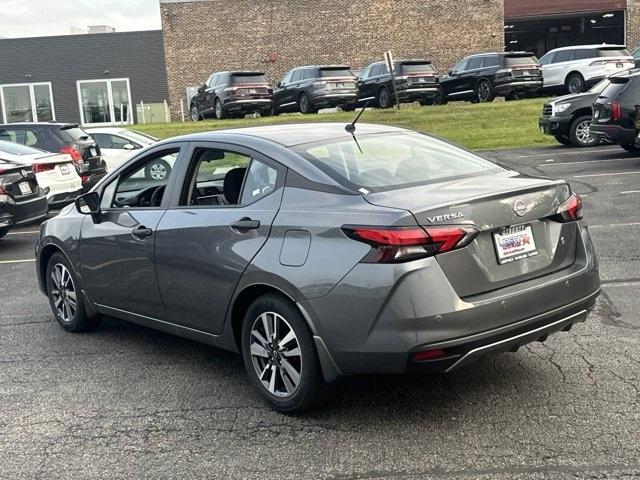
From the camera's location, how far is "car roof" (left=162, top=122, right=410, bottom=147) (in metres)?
4.89

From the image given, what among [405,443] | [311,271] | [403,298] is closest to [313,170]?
[311,271]

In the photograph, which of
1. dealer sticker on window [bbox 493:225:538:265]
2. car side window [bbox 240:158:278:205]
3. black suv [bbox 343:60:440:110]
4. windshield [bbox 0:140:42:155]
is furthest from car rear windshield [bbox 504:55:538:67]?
dealer sticker on window [bbox 493:225:538:265]

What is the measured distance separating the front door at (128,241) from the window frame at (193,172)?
11 cm

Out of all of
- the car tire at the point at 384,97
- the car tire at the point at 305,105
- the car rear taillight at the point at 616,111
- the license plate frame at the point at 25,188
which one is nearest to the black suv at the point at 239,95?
the car tire at the point at 305,105

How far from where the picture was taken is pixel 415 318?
382cm

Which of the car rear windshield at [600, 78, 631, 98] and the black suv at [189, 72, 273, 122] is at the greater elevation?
the black suv at [189, 72, 273, 122]

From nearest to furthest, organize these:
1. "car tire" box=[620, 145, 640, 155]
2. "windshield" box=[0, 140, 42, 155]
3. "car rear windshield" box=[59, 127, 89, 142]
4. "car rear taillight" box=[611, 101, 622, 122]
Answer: "windshield" box=[0, 140, 42, 155]
"car rear taillight" box=[611, 101, 622, 122]
"car rear windshield" box=[59, 127, 89, 142]
"car tire" box=[620, 145, 640, 155]

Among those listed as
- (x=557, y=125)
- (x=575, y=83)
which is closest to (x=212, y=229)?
(x=557, y=125)

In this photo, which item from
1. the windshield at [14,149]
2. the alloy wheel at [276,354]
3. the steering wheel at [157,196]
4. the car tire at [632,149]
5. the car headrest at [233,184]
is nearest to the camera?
the alloy wheel at [276,354]

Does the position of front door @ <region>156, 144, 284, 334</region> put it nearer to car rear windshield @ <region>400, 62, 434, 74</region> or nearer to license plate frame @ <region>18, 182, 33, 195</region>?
license plate frame @ <region>18, 182, 33, 195</region>

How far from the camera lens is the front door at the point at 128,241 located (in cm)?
525

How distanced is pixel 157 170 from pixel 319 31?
34991mm

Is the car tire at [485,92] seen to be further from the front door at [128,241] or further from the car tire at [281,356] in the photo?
the car tire at [281,356]

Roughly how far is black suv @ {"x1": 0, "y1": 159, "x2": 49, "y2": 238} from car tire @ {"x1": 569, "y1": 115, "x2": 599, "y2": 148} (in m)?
12.2
